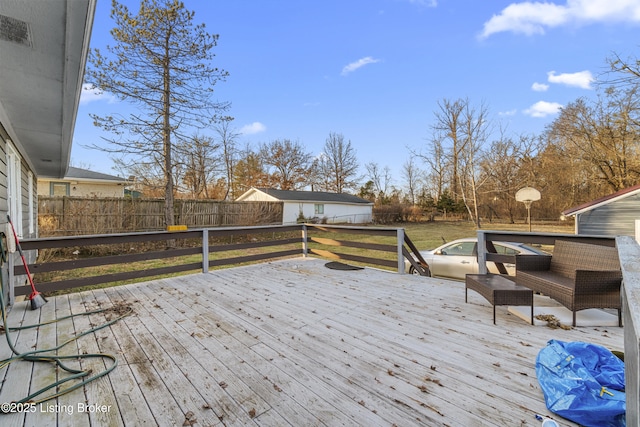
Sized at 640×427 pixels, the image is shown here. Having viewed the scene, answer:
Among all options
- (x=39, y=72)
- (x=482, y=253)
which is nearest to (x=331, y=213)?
(x=482, y=253)

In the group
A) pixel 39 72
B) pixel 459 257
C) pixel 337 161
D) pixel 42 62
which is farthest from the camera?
pixel 337 161

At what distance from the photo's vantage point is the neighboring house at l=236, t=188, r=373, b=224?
21.1m

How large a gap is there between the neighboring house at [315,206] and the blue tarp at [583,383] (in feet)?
60.6

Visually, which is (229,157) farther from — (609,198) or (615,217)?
(615,217)

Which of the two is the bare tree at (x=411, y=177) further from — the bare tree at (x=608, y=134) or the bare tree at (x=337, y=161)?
the bare tree at (x=608, y=134)

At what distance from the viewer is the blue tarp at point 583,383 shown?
1.45 meters

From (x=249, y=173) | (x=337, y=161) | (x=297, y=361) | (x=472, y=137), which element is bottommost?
(x=297, y=361)

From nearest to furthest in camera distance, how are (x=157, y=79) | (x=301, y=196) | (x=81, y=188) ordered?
1. (x=157, y=79)
2. (x=81, y=188)
3. (x=301, y=196)

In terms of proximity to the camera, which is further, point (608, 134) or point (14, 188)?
point (608, 134)

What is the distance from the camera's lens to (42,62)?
7.82ft

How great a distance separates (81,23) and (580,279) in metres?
4.41

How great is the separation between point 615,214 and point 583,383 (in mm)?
12976

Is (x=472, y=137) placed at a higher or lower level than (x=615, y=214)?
higher

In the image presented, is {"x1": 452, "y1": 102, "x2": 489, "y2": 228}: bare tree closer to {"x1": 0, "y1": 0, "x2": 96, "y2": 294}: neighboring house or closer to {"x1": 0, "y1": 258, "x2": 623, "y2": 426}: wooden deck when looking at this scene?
{"x1": 0, "y1": 258, "x2": 623, "y2": 426}: wooden deck
